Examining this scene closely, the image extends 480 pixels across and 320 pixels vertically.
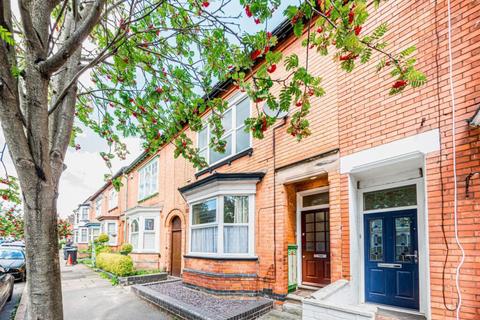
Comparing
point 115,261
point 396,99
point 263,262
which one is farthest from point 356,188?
point 115,261

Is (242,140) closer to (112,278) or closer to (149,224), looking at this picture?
(149,224)

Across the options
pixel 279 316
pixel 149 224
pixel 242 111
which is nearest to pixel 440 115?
pixel 279 316

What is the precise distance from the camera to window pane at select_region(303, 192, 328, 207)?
7671 millimetres

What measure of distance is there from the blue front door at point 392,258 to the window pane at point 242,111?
16.6 ft

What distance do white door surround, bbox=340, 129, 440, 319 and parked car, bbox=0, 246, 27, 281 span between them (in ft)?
44.4

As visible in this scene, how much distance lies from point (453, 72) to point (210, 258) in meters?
7.61

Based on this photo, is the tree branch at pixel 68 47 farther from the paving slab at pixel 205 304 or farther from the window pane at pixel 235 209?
the window pane at pixel 235 209

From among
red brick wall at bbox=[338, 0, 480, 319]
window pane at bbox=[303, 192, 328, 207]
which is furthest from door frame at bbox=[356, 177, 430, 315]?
window pane at bbox=[303, 192, 328, 207]

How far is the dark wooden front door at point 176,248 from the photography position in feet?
45.0

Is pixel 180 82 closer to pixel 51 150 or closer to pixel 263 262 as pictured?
pixel 51 150

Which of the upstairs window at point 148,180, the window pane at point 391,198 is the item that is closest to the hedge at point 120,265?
the upstairs window at point 148,180

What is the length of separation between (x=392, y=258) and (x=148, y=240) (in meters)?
13.2

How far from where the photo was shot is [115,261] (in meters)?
13.4

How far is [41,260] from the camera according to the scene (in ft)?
8.75
